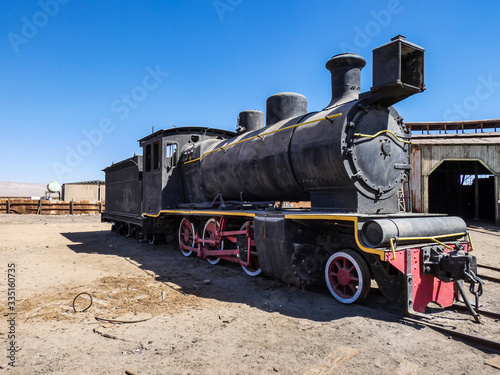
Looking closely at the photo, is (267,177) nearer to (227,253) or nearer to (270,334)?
(227,253)

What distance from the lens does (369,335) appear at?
385 cm

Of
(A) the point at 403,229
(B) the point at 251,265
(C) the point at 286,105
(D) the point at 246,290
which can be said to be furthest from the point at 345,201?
(C) the point at 286,105

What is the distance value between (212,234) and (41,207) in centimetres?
2533

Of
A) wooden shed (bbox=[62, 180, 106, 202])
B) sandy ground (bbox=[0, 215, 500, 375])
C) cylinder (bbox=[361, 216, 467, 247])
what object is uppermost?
wooden shed (bbox=[62, 180, 106, 202])

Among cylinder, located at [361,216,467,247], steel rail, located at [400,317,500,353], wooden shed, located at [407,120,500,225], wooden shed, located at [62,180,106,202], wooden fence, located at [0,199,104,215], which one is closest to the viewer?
steel rail, located at [400,317,500,353]

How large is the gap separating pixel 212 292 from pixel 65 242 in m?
8.67

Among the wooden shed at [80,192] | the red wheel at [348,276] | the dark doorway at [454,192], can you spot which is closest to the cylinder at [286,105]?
the red wheel at [348,276]

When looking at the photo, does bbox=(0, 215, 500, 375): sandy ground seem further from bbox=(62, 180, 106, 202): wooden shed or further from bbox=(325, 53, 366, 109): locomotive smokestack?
bbox=(62, 180, 106, 202): wooden shed

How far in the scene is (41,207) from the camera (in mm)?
27594

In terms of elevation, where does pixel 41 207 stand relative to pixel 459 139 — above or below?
below

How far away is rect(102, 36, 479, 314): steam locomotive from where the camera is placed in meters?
4.46

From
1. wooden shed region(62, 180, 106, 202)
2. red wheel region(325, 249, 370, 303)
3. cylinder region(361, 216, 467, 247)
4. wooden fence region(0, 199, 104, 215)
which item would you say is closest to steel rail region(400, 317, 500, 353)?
red wheel region(325, 249, 370, 303)

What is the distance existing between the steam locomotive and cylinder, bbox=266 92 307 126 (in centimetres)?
2

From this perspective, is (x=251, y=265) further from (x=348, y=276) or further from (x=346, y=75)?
(x=346, y=75)
